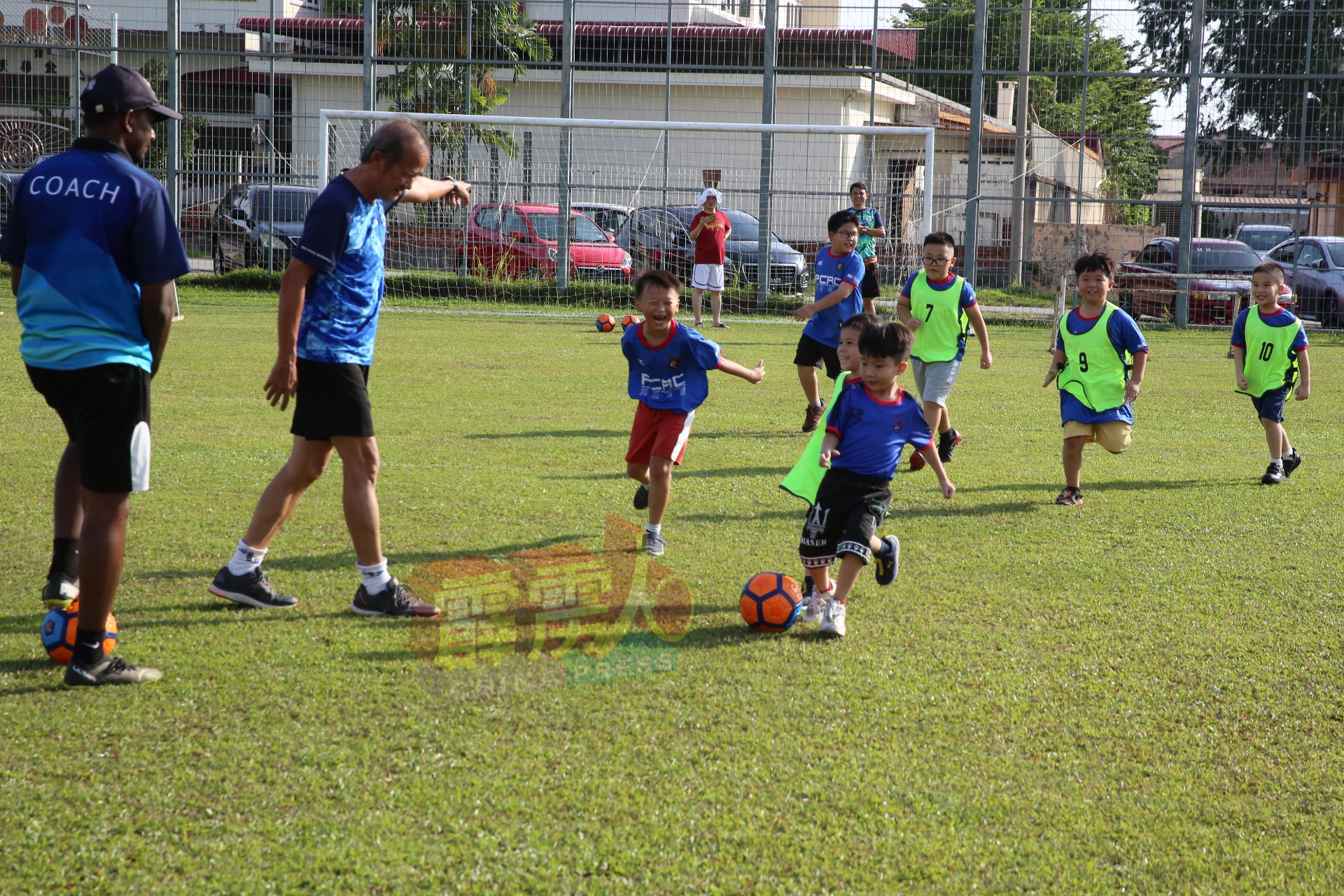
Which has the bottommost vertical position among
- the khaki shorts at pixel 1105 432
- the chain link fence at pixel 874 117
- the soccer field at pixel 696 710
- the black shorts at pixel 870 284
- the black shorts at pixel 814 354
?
the soccer field at pixel 696 710

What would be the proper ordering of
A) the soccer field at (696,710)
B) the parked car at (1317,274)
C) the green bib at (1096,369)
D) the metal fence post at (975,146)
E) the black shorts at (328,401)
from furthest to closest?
the metal fence post at (975,146) → the parked car at (1317,274) → the green bib at (1096,369) → the black shorts at (328,401) → the soccer field at (696,710)

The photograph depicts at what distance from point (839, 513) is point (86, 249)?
2.93m

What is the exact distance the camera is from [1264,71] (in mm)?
21453

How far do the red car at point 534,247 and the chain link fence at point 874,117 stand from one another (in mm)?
344

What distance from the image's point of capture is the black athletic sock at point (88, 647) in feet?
12.9

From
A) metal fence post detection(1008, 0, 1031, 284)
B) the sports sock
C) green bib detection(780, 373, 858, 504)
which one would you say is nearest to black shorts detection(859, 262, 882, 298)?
metal fence post detection(1008, 0, 1031, 284)

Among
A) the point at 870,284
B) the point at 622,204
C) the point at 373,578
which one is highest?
the point at 622,204

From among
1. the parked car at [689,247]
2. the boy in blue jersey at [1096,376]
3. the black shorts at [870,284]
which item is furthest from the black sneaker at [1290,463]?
the parked car at [689,247]

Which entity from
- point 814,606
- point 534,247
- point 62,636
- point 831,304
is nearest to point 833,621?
point 814,606

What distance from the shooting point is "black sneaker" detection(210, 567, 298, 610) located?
479 cm

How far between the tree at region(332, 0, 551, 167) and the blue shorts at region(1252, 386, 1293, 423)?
16919 millimetres

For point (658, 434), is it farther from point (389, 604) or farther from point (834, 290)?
point (834, 290)

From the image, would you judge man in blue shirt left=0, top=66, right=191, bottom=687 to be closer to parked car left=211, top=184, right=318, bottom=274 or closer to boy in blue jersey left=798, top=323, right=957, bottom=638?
boy in blue jersey left=798, top=323, right=957, bottom=638

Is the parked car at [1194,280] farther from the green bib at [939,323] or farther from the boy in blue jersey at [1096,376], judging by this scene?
the boy in blue jersey at [1096,376]
